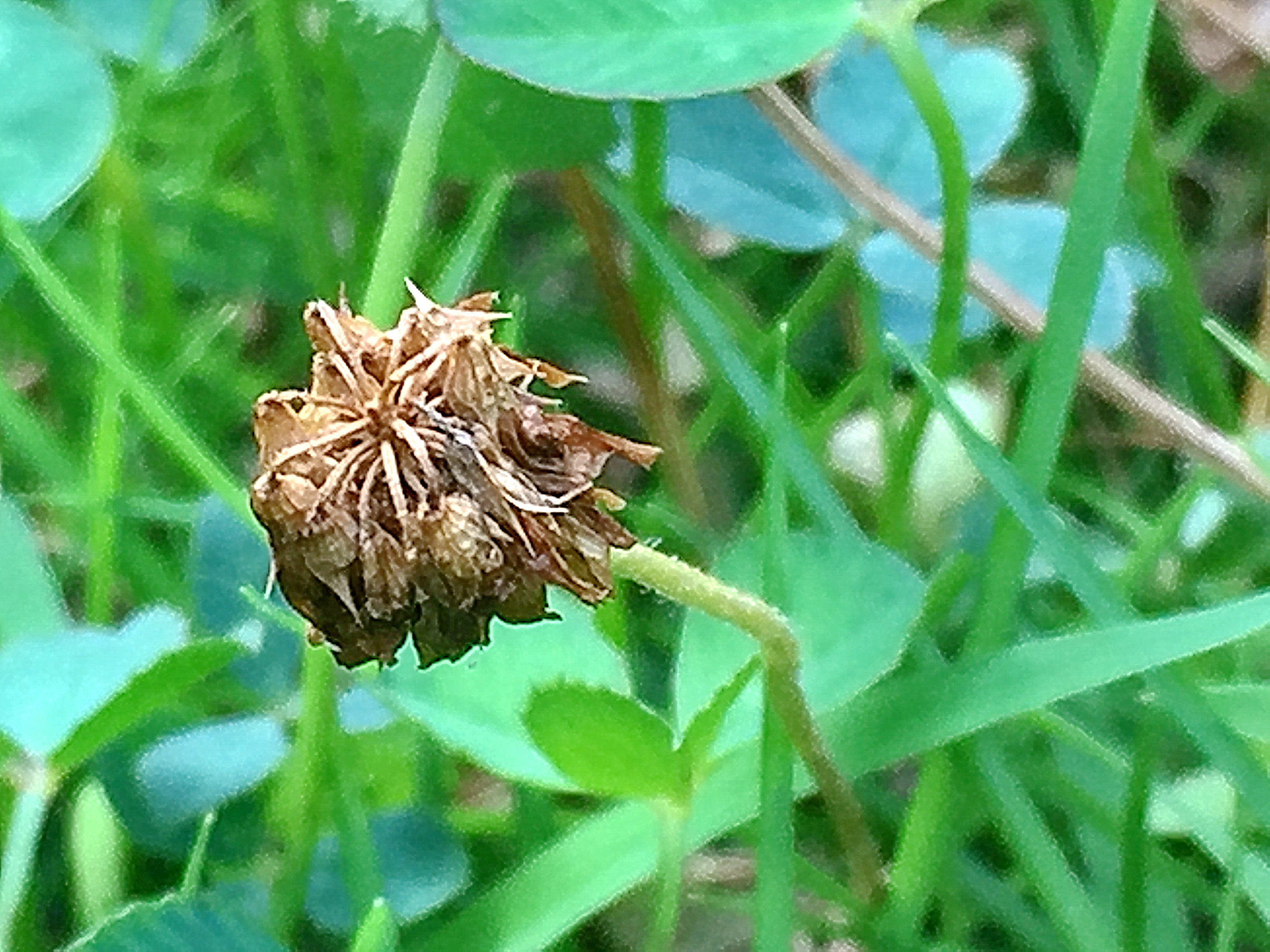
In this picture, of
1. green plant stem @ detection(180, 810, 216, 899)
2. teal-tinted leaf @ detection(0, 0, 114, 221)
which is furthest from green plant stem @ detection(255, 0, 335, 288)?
green plant stem @ detection(180, 810, 216, 899)

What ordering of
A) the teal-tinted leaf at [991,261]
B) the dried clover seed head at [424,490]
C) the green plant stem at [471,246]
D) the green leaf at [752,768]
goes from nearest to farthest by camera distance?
the dried clover seed head at [424,490] < the green leaf at [752,768] < the green plant stem at [471,246] < the teal-tinted leaf at [991,261]

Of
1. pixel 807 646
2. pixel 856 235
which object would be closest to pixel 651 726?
pixel 807 646

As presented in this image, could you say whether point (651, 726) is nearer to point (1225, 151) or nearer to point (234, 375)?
point (234, 375)

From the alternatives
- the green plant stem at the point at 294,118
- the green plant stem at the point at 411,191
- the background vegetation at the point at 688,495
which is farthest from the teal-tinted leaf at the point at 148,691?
the green plant stem at the point at 294,118

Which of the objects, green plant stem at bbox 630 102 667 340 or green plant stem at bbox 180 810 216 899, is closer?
green plant stem at bbox 180 810 216 899

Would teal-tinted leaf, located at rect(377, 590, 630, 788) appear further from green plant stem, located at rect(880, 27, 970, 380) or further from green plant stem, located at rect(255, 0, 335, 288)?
green plant stem, located at rect(255, 0, 335, 288)

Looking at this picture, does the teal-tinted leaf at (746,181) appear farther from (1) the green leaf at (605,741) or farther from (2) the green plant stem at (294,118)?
(1) the green leaf at (605,741)
